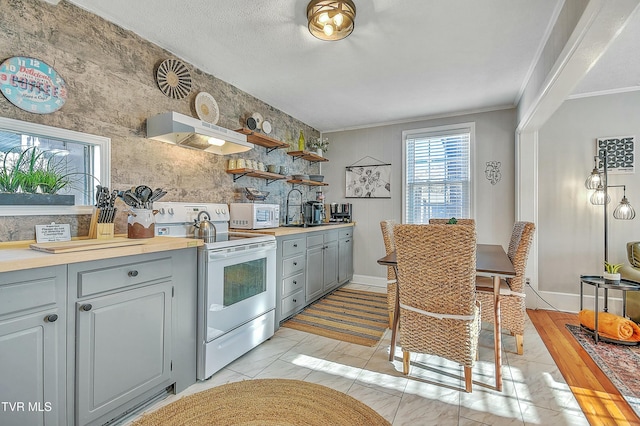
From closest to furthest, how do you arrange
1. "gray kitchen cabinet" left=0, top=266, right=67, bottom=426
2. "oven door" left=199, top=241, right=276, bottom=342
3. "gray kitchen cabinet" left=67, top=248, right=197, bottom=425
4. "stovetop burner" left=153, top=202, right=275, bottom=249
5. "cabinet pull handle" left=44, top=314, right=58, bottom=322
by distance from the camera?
"gray kitchen cabinet" left=0, top=266, right=67, bottom=426 < "cabinet pull handle" left=44, top=314, right=58, bottom=322 < "gray kitchen cabinet" left=67, top=248, right=197, bottom=425 < "oven door" left=199, top=241, right=276, bottom=342 < "stovetop burner" left=153, top=202, right=275, bottom=249

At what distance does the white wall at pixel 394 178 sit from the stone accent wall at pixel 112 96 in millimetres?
2265

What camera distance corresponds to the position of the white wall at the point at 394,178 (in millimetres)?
3768

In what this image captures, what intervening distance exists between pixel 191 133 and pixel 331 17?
4.31ft

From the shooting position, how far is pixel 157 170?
237 centimetres

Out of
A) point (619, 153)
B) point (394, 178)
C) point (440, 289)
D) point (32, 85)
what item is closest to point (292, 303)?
point (440, 289)

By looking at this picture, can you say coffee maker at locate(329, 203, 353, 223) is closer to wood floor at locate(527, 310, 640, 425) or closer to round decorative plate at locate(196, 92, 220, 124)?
round decorative plate at locate(196, 92, 220, 124)

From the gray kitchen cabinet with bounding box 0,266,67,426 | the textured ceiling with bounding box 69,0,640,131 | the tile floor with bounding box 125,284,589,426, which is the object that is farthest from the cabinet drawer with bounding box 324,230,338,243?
the gray kitchen cabinet with bounding box 0,266,67,426

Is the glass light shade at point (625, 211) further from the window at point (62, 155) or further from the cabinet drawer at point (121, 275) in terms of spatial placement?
the window at point (62, 155)

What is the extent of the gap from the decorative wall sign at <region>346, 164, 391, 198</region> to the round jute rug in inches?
123

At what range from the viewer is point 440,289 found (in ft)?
5.90

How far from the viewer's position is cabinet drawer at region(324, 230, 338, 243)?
3736 mm

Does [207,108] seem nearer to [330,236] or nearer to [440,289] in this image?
[330,236]

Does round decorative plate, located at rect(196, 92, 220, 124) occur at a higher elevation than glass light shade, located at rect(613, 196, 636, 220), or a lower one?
higher

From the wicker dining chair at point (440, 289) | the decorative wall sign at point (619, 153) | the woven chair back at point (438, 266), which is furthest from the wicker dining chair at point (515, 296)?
the decorative wall sign at point (619, 153)
